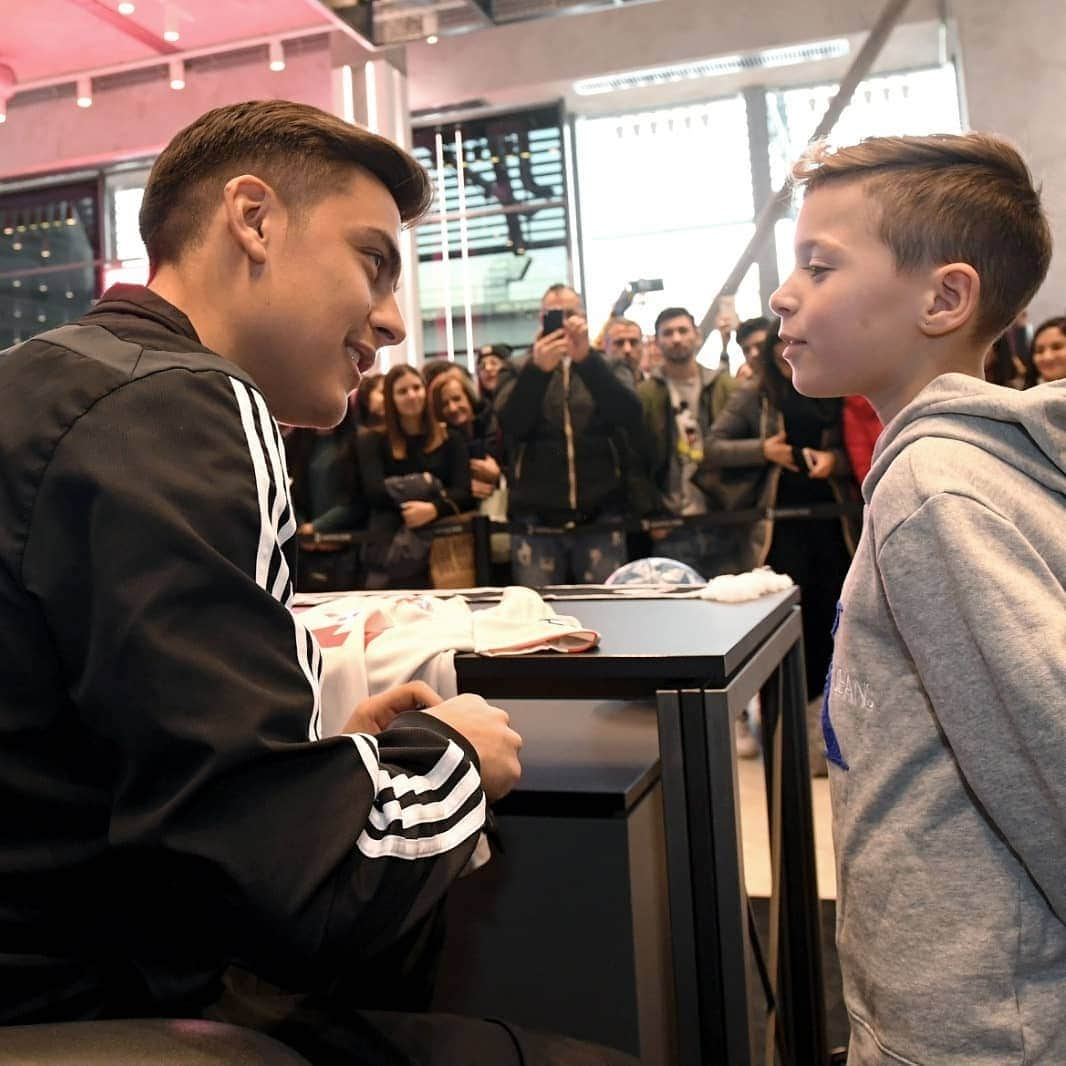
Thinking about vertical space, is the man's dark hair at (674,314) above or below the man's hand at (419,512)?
above

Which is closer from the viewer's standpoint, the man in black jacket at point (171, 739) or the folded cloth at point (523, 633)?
the man in black jacket at point (171, 739)

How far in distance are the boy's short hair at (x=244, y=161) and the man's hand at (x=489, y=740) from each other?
1.44 ft

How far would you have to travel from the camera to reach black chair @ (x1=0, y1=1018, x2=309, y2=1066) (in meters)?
0.56

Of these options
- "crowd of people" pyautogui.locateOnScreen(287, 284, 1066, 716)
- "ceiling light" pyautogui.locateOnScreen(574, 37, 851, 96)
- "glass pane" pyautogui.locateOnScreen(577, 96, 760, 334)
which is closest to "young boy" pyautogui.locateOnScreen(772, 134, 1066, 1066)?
"crowd of people" pyautogui.locateOnScreen(287, 284, 1066, 716)

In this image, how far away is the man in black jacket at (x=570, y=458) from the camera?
13.2ft

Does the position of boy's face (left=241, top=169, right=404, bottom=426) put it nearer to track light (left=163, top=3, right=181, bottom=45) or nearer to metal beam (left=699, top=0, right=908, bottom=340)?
metal beam (left=699, top=0, right=908, bottom=340)

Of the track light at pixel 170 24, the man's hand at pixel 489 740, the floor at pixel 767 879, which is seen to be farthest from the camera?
the track light at pixel 170 24

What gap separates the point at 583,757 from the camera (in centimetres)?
124

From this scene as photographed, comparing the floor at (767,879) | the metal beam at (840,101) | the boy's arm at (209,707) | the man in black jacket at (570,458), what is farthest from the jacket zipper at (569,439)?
the boy's arm at (209,707)

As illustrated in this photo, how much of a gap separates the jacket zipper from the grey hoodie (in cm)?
308

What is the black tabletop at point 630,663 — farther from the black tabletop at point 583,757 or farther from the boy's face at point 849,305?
the boy's face at point 849,305

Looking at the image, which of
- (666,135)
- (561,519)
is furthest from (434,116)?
(561,519)

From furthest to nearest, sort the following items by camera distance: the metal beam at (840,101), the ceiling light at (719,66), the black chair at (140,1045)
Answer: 1. the ceiling light at (719,66)
2. the metal beam at (840,101)
3. the black chair at (140,1045)

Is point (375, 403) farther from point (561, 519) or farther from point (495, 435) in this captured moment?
point (561, 519)
